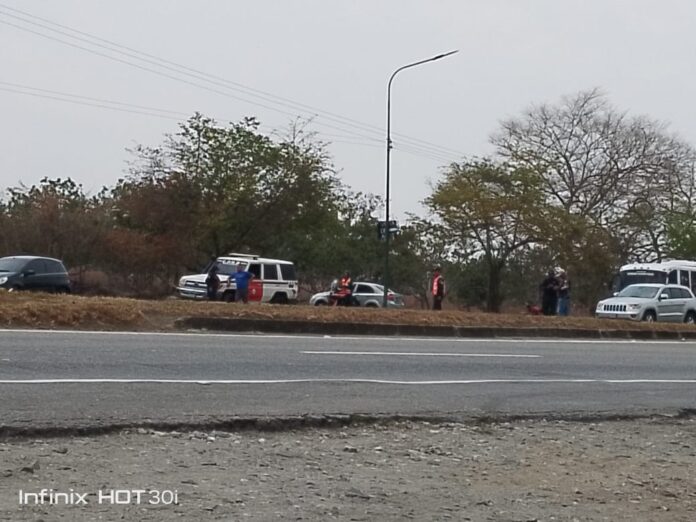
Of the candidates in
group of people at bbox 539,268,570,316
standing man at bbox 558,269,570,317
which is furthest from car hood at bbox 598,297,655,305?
group of people at bbox 539,268,570,316

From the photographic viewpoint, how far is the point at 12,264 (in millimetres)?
29688

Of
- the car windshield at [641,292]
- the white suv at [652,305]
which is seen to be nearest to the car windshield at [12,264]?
the white suv at [652,305]

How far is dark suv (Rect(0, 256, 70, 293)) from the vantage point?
95.6 feet

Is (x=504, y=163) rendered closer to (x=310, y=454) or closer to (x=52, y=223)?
(x=52, y=223)

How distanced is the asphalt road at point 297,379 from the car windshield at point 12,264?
1278 cm

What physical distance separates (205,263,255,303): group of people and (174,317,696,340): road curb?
8789 millimetres

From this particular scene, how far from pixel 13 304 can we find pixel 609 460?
1199cm

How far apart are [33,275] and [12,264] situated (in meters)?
0.61

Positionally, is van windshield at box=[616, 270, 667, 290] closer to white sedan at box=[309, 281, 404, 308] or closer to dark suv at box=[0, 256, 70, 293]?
white sedan at box=[309, 281, 404, 308]

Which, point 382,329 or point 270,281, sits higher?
point 270,281

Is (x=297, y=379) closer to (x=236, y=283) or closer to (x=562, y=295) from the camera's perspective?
(x=236, y=283)

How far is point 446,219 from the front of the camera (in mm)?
52562

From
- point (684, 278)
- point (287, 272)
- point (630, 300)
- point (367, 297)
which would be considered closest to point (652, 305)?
point (630, 300)

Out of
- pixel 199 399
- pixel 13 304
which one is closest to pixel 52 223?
pixel 13 304
